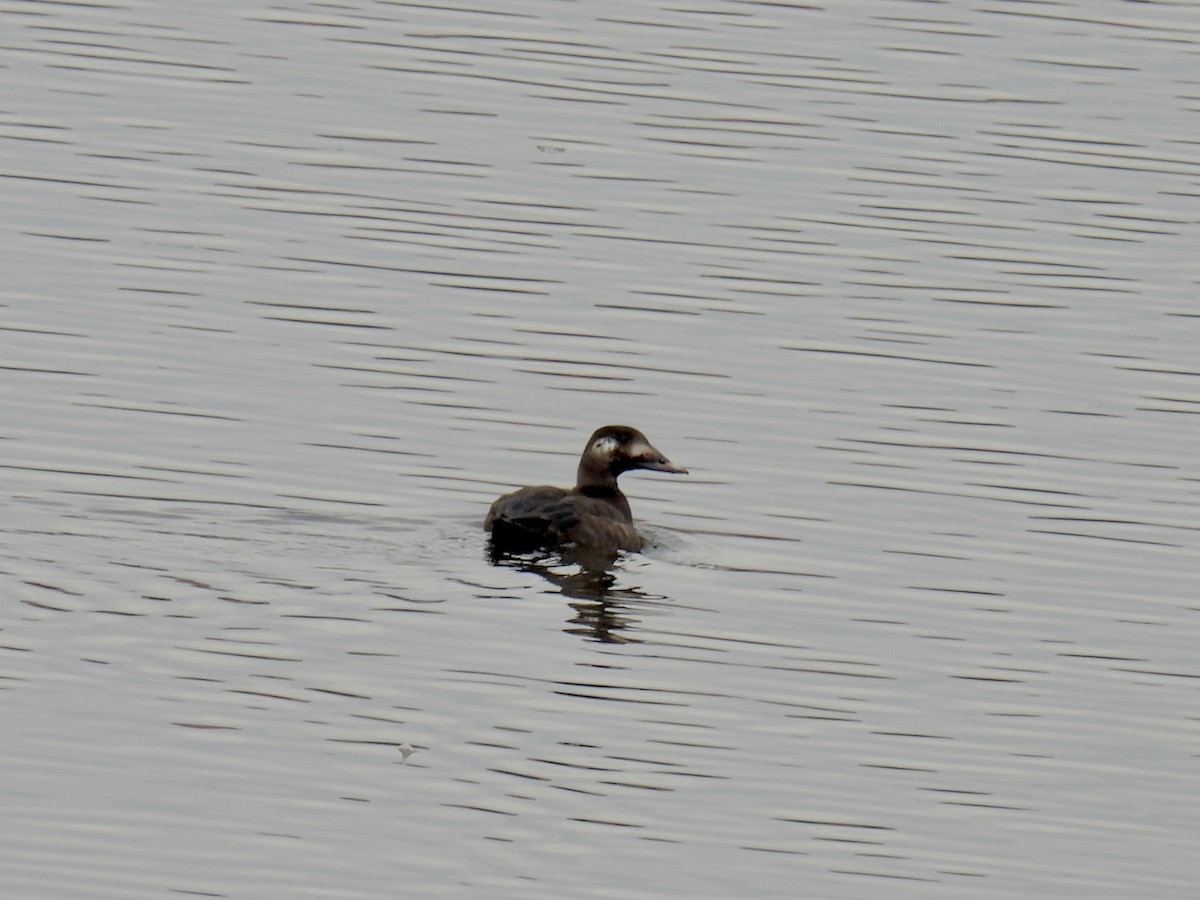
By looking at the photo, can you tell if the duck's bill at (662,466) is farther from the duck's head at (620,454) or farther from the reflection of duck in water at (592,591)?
the reflection of duck in water at (592,591)

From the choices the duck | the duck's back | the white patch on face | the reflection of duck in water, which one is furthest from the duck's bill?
the reflection of duck in water

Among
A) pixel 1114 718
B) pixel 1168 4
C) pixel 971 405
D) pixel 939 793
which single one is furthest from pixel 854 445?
pixel 1168 4

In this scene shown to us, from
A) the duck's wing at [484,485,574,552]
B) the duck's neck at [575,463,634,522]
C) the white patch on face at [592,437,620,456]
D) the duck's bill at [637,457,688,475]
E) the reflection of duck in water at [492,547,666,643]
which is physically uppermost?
the white patch on face at [592,437,620,456]

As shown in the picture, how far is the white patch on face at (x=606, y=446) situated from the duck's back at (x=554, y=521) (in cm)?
46

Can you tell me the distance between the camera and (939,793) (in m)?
10.7

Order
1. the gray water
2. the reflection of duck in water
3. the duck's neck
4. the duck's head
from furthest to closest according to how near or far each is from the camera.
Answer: the duck's head
the duck's neck
the reflection of duck in water
the gray water

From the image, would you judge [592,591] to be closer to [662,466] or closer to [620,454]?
[620,454]

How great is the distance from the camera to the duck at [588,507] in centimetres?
1392

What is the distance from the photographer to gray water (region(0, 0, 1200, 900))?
10172 millimetres

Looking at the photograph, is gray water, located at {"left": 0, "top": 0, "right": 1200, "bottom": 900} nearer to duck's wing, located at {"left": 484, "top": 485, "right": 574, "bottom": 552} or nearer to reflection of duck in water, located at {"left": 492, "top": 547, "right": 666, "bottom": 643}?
reflection of duck in water, located at {"left": 492, "top": 547, "right": 666, "bottom": 643}

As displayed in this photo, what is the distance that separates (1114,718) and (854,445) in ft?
14.2

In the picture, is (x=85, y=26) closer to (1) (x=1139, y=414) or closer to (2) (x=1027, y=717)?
(1) (x=1139, y=414)

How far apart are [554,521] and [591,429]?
2189 mm

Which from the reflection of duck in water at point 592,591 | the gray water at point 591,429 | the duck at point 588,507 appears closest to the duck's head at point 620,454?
the duck at point 588,507
